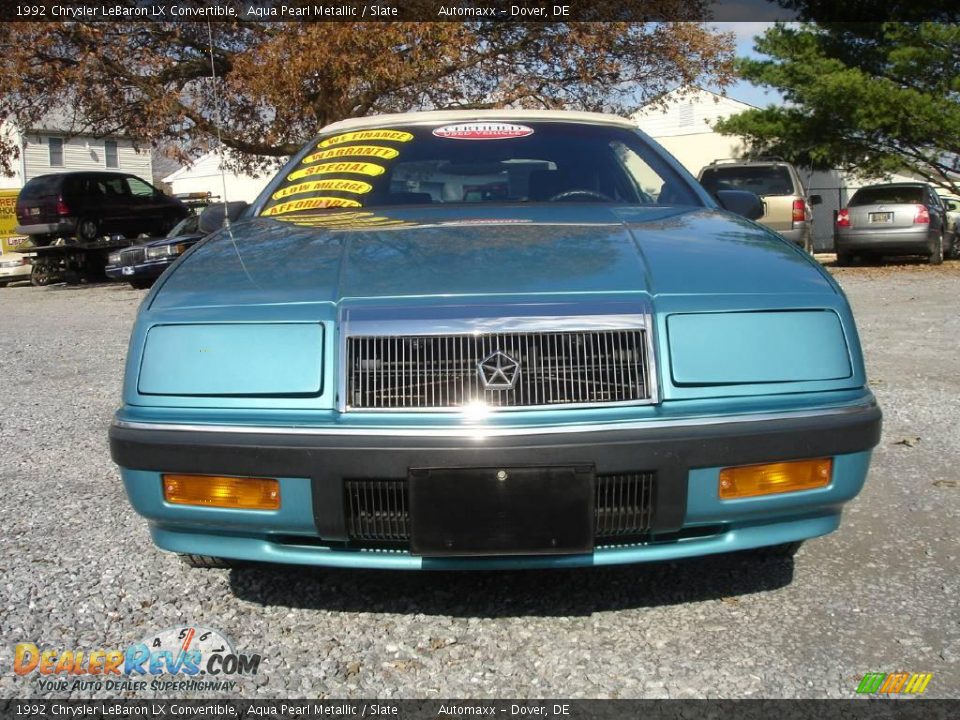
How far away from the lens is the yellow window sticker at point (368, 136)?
372 cm

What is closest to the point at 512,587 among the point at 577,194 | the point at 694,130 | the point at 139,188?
the point at 577,194

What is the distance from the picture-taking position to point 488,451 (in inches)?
83.7

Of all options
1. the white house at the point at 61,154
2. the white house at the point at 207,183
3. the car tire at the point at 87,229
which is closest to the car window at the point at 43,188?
the car tire at the point at 87,229

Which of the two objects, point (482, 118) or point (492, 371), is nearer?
point (492, 371)

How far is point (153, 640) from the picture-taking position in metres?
2.42

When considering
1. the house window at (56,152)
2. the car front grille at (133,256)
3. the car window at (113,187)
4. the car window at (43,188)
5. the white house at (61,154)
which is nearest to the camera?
the car front grille at (133,256)

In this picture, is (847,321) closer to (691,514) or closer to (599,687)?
(691,514)

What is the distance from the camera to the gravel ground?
87.1 inches

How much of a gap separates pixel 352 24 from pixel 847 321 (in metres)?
13.3

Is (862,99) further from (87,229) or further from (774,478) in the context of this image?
(774,478)

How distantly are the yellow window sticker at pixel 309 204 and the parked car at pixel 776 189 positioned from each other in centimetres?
973

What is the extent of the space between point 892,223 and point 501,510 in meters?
15.2

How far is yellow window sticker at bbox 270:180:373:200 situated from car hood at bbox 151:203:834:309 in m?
0.44

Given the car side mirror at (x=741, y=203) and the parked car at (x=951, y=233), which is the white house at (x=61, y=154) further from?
the car side mirror at (x=741, y=203)
